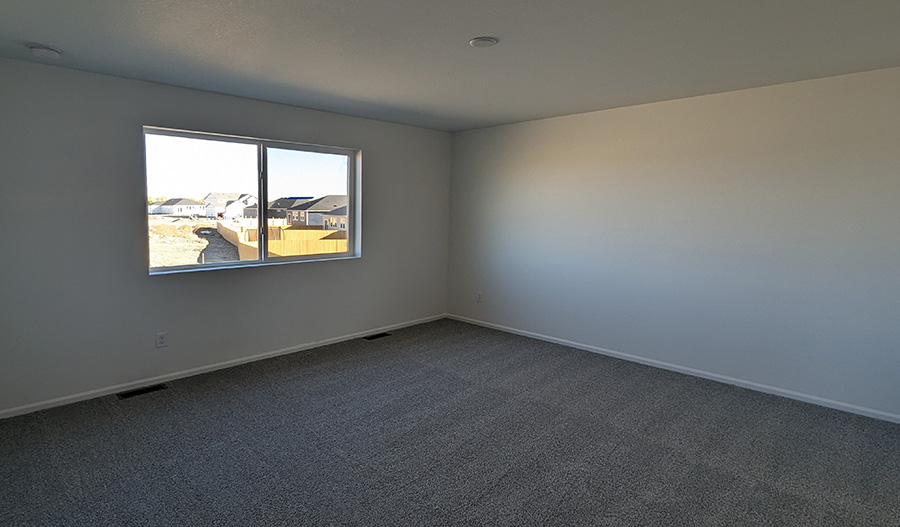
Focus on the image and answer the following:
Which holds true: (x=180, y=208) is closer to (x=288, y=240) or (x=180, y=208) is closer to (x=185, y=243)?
(x=185, y=243)

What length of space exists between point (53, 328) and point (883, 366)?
5.77 meters

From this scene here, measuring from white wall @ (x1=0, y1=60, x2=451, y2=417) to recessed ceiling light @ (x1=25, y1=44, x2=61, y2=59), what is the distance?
0.26 m

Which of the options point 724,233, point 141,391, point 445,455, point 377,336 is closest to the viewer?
point 445,455

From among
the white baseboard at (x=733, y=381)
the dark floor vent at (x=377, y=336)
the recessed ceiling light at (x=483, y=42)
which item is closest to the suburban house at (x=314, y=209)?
the dark floor vent at (x=377, y=336)

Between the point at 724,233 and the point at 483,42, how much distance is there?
8.59ft

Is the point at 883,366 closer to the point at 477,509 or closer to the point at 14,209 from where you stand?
the point at 477,509

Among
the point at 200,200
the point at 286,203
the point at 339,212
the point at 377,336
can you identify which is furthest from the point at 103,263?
the point at 377,336

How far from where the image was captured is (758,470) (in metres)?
2.55

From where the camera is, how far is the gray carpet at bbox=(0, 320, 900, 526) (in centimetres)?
218

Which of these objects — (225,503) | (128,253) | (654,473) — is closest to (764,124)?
(654,473)

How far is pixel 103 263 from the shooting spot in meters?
3.37

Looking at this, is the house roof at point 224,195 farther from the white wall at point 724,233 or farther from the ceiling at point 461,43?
the white wall at point 724,233

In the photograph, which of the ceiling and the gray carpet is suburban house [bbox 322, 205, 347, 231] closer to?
the ceiling

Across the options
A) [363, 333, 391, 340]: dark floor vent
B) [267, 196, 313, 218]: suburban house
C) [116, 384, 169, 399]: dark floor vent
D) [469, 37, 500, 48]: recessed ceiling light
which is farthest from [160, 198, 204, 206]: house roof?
[469, 37, 500, 48]: recessed ceiling light
